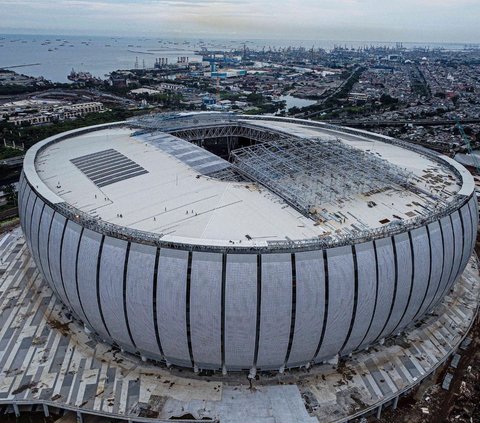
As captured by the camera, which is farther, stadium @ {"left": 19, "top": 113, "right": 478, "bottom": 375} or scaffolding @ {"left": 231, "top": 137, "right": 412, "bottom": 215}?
scaffolding @ {"left": 231, "top": 137, "right": 412, "bottom": 215}

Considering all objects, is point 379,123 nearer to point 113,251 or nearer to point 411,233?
point 411,233

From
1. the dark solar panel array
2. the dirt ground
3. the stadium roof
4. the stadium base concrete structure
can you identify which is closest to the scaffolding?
the stadium roof

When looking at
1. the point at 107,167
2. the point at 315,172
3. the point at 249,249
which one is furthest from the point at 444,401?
the point at 107,167

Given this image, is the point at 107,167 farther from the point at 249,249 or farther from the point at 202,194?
the point at 249,249

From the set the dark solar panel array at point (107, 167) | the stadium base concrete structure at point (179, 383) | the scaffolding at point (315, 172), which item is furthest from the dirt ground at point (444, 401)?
the dark solar panel array at point (107, 167)

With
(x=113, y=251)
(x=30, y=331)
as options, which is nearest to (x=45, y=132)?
(x=30, y=331)

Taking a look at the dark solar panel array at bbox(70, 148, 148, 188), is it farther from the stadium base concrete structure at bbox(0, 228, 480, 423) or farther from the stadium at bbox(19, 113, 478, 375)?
the stadium base concrete structure at bbox(0, 228, 480, 423)
